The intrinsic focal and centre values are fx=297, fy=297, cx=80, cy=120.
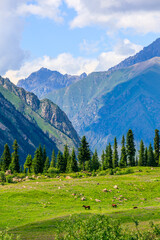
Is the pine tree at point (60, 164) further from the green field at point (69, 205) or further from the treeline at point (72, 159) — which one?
the green field at point (69, 205)

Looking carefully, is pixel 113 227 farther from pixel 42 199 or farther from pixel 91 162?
pixel 91 162

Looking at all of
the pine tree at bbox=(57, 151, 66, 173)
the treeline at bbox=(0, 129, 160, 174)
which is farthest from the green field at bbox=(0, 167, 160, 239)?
the pine tree at bbox=(57, 151, 66, 173)

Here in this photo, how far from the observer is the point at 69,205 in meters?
61.3

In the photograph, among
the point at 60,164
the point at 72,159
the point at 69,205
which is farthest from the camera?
the point at 60,164

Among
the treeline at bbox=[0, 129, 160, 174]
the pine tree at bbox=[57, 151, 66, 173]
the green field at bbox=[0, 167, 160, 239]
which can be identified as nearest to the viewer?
the green field at bbox=[0, 167, 160, 239]

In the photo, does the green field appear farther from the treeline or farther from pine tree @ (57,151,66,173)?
pine tree @ (57,151,66,173)

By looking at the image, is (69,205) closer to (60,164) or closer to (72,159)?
(72,159)

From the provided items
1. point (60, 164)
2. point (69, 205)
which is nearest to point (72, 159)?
point (60, 164)

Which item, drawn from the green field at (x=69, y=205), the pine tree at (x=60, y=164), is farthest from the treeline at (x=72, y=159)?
the green field at (x=69, y=205)

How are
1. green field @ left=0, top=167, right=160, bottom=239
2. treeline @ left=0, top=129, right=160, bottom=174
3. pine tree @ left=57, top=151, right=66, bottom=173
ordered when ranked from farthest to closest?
pine tree @ left=57, top=151, right=66, bottom=173 → treeline @ left=0, top=129, right=160, bottom=174 → green field @ left=0, top=167, right=160, bottom=239

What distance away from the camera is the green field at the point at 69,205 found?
146 ft

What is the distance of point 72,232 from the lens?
30.7 metres

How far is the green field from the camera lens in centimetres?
4456

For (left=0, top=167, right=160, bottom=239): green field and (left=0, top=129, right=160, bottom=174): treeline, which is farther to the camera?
(left=0, top=129, right=160, bottom=174): treeline
